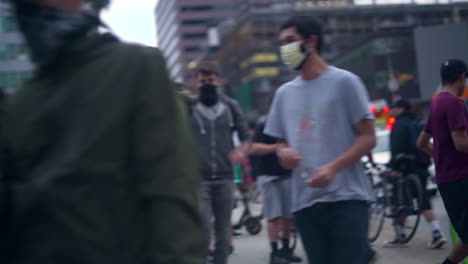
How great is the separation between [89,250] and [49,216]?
11 cm

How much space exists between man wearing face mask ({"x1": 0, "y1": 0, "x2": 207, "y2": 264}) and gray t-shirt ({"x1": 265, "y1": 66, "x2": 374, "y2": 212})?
6.26ft

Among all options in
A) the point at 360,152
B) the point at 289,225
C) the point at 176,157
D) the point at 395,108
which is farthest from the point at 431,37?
the point at 176,157

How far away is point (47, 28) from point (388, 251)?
24.7ft

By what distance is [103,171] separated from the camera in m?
1.52

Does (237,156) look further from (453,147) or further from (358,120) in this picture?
(358,120)

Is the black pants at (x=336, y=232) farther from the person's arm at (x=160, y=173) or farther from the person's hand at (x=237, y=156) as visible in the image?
the person's hand at (x=237, y=156)

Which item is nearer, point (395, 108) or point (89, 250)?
point (89, 250)

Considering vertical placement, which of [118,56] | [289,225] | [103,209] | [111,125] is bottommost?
[289,225]

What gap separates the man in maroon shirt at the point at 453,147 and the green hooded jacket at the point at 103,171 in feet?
12.8

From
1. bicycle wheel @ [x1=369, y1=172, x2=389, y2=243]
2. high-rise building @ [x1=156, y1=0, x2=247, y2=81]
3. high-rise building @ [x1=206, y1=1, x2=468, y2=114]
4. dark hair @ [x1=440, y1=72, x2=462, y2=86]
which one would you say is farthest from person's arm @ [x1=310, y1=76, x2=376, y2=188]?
high-rise building @ [x1=156, y1=0, x2=247, y2=81]

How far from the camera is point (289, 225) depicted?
8.32m

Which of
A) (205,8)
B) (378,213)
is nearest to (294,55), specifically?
(378,213)

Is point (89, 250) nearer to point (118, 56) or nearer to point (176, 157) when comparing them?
point (176, 157)

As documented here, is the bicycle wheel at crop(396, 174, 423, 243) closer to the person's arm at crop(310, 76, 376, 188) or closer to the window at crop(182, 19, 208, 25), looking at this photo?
the person's arm at crop(310, 76, 376, 188)
